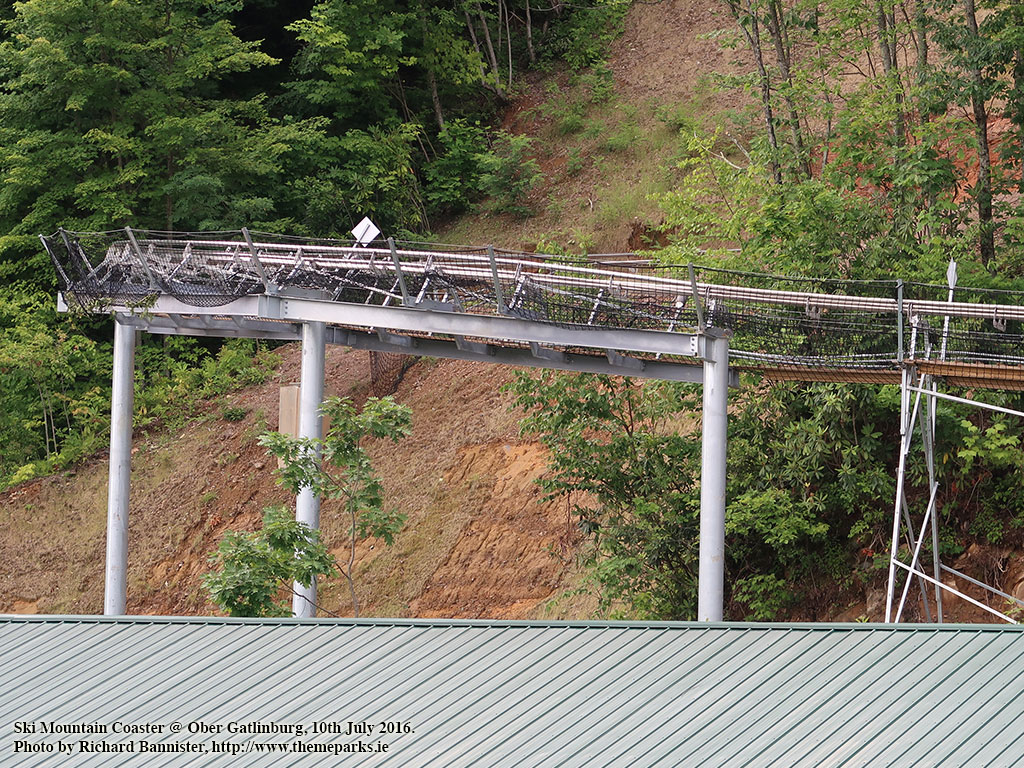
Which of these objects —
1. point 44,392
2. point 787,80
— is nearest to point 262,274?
point 787,80

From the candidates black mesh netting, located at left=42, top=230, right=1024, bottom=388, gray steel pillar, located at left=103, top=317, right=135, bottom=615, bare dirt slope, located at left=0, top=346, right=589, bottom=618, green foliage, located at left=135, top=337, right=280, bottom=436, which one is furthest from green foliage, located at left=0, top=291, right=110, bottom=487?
black mesh netting, located at left=42, top=230, right=1024, bottom=388

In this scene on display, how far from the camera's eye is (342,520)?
23688 mm

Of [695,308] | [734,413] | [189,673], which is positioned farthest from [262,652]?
[734,413]

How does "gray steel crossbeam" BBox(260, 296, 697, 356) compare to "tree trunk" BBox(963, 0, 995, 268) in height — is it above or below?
below

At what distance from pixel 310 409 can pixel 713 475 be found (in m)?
5.10

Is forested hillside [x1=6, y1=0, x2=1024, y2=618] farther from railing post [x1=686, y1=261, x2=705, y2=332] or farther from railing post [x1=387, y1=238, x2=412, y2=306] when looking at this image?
railing post [x1=686, y1=261, x2=705, y2=332]

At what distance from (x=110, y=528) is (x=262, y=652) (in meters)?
8.56

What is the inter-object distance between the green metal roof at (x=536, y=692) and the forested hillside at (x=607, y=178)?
22.7ft

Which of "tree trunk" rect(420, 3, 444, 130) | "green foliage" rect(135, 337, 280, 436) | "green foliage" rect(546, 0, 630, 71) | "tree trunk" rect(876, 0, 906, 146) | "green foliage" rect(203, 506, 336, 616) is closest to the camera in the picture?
"green foliage" rect(203, 506, 336, 616)

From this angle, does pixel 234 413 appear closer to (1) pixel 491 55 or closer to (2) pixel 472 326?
(2) pixel 472 326

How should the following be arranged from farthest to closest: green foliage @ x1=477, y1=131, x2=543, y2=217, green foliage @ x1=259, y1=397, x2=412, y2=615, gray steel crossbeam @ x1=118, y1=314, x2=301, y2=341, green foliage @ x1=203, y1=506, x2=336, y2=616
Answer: green foliage @ x1=477, y1=131, x2=543, y2=217, gray steel crossbeam @ x1=118, y1=314, x2=301, y2=341, green foliage @ x1=259, y1=397, x2=412, y2=615, green foliage @ x1=203, y1=506, x2=336, y2=616

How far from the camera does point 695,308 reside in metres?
14.8

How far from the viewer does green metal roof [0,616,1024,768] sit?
881 centimetres

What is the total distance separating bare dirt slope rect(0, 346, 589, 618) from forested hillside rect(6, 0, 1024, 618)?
0.97m
